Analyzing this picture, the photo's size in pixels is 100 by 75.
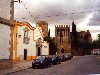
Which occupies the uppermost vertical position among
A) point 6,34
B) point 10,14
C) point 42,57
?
point 10,14

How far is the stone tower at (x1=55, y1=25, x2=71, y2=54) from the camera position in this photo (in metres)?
124

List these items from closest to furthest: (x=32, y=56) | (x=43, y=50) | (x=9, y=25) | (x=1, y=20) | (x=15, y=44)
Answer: (x=1, y=20), (x=9, y=25), (x=15, y=44), (x=32, y=56), (x=43, y=50)

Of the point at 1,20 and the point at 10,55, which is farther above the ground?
the point at 1,20

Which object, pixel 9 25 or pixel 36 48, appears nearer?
pixel 9 25

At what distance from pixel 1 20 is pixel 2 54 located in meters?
3.82

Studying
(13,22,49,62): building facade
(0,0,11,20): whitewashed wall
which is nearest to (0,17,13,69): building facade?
(0,0,11,20): whitewashed wall

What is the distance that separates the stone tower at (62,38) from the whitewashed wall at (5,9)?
91.8m

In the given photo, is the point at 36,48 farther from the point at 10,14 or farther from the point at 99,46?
the point at 99,46

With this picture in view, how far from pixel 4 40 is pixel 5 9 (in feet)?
11.6

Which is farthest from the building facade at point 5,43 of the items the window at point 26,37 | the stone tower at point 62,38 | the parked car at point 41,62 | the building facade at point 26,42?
the stone tower at point 62,38

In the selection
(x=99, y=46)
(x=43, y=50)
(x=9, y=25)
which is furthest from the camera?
(x=99, y=46)

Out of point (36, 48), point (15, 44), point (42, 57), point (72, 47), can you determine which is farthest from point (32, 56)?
point (72, 47)

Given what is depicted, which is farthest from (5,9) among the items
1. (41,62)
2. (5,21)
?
(41,62)

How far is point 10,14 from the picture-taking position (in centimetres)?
3238
